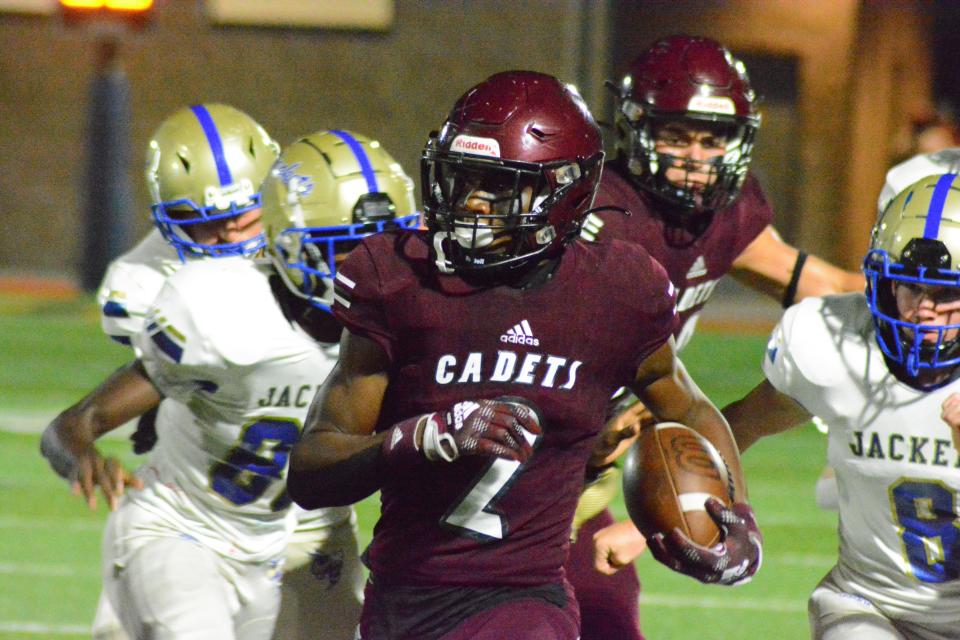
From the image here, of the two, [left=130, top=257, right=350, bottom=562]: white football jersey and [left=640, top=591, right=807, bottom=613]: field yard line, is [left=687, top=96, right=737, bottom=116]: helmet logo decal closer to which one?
[left=130, top=257, right=350, bottom=562]: white football jersey

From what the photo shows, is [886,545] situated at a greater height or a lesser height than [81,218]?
greater

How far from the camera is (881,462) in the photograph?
3203 millimetres

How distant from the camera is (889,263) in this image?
10.4 ft

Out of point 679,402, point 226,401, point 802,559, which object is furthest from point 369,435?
point 802,559

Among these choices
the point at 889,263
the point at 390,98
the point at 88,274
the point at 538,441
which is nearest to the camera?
the point at 538,441

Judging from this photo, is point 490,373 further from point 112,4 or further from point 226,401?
point 112,4

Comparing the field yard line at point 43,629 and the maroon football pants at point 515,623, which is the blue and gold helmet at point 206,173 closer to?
the field yard line at point 43,629

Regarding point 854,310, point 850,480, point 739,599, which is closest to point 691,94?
point 854,310

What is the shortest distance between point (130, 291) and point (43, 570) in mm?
1884

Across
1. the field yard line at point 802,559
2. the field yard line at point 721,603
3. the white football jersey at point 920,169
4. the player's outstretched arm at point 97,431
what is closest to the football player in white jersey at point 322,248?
Answer: the player's outstretched arm at point 97,431

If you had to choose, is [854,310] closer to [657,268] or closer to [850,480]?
[850,480]

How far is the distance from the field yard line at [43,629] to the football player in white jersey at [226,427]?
1.35 meters

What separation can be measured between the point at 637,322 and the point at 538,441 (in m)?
0.29

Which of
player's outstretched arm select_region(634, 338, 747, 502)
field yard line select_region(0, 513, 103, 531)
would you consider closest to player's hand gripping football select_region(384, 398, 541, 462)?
player's outstretched arm select_region(634, 338, 747, 502)
